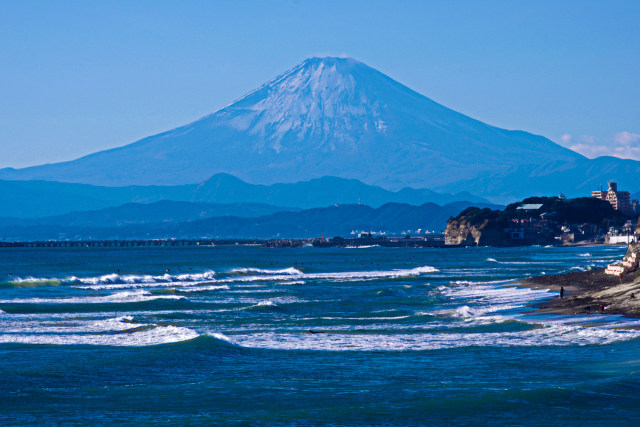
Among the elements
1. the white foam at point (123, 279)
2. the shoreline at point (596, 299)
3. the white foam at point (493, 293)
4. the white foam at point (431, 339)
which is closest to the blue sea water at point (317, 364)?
the white foam at point (431, 339)

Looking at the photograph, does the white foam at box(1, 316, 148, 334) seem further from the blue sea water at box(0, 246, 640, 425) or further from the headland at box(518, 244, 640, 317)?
the headland at box(518, 244, 640, 317)

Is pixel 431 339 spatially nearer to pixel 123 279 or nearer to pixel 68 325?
pixel 68 325

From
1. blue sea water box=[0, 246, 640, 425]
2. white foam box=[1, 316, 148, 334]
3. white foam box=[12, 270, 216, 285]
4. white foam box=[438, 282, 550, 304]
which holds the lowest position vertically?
blue sea water box=[0, 246, 640, 425]

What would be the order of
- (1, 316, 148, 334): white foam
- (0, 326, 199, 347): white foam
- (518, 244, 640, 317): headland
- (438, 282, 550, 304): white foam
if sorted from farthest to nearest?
(438, 282, 550, 304): white foam, (518, 244, 640, 317): headland, (1, 316, 148, 334): white foam, (0, 326, 199, 347): white foam

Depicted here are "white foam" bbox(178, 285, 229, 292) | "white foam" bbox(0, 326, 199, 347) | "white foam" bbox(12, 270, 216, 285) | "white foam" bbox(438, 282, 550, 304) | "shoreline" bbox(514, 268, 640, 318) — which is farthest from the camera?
"white foam" bbox(12, 270, 216, 285)

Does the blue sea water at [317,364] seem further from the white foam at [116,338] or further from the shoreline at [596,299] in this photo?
the shoreline at [596,299]

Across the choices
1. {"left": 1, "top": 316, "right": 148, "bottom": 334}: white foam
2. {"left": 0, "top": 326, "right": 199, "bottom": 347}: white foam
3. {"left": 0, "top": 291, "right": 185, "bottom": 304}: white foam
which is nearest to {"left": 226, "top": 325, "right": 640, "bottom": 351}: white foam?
{"left": 0, "top": 326, "right": 199, "bottom": 347}: white foam

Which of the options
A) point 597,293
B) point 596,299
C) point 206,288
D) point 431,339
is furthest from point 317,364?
point 206,288

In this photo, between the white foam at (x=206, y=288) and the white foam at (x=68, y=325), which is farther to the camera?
the white foam at (x=206, y=288)

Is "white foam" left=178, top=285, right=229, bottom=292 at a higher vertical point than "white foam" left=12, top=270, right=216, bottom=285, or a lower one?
lower

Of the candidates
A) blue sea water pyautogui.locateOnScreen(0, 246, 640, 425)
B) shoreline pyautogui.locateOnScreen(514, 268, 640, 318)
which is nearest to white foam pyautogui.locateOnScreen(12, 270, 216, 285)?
blue sea water pyautogui.locateOnScreen(0, 246, 640, 425)

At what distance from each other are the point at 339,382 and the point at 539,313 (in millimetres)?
20167

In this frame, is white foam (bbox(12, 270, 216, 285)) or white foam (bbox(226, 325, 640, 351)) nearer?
white foam (bbox(226, 325, 640, 351))

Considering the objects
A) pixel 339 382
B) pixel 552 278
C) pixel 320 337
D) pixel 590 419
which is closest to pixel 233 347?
pixel 320 337
